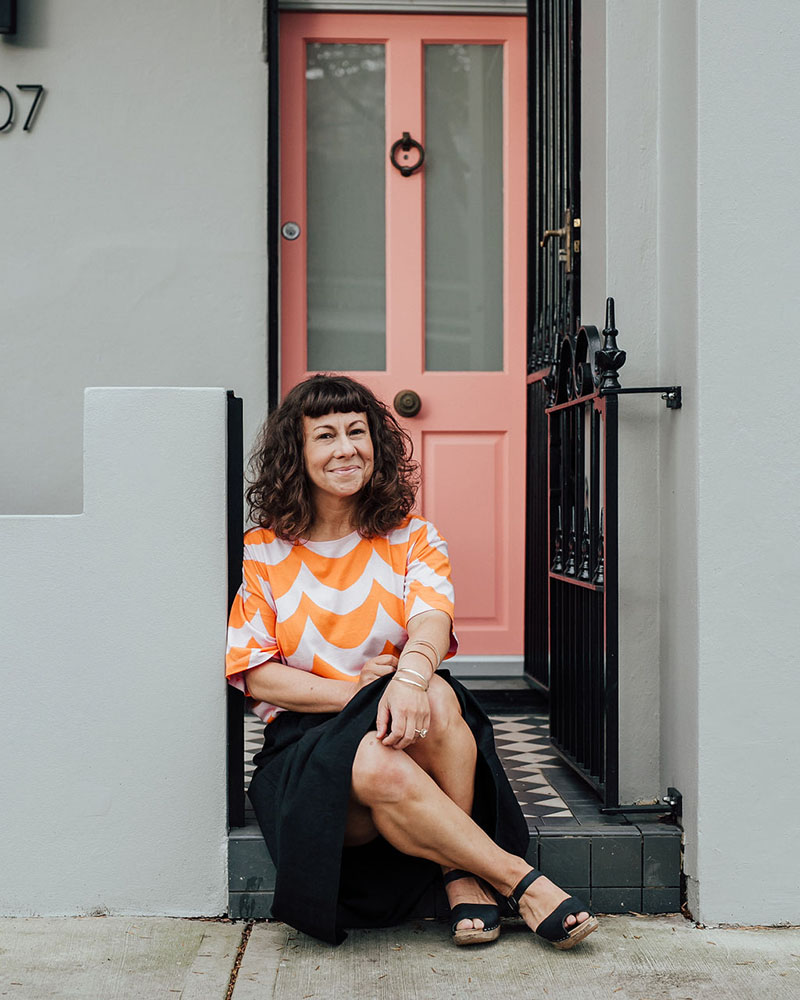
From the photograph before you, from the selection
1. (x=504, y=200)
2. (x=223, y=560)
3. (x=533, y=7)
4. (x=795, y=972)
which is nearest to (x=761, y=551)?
(x=795, y=972)

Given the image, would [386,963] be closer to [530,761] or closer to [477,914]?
[477,914]

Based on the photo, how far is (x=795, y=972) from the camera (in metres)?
2.08

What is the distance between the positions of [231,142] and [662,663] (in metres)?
2.14

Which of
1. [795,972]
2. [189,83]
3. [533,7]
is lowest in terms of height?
[795,972]

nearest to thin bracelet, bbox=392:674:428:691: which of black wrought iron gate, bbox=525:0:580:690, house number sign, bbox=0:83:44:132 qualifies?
black wrought iron gate, bbox=525:0:580:690

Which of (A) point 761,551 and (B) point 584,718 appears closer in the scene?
(A) point 761,551

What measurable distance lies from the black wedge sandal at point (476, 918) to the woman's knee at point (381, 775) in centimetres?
29

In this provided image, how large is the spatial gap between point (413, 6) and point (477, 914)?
2.85 m

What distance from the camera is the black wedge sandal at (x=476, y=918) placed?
7.13 ft

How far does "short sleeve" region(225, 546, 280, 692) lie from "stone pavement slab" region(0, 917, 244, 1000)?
52 centimetres

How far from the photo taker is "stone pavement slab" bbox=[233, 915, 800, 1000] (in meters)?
2.01

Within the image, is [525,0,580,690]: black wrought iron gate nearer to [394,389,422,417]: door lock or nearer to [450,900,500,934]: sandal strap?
[394,389,422,417]: door lock

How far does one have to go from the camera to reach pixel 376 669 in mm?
2242

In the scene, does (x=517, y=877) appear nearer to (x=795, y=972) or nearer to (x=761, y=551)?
(x=795, y=972)
